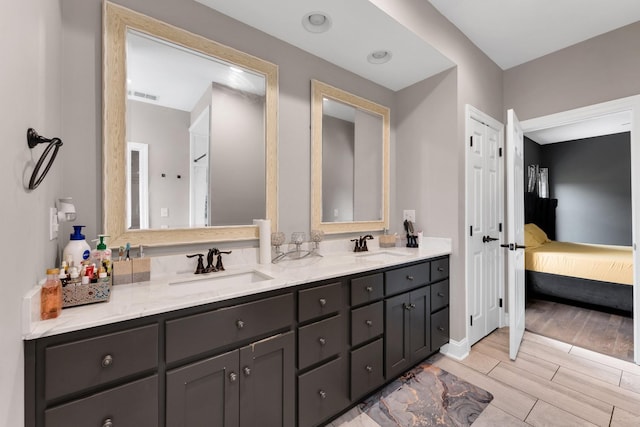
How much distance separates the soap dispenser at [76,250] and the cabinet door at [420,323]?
193 cm

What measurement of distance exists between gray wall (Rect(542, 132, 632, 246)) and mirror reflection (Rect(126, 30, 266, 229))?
658 cm

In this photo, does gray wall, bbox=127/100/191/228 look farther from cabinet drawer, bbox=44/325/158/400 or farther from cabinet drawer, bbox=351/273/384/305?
cabinet drawer, bbox=351/273/384/305

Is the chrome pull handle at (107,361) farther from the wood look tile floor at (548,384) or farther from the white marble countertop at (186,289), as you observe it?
the wood look tile floor at (548,384)

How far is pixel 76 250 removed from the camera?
1158mm

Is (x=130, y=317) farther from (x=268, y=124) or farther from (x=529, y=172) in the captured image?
(x=529, y=172)

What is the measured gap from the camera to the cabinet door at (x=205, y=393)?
1.05 m

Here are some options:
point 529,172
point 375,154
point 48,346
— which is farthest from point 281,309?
point 529,172

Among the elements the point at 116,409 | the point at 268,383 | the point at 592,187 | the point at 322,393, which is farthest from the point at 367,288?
the point at 592,187

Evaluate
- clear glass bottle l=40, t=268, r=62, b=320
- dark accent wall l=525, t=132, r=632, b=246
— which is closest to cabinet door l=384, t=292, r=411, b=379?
clear glass bottle l=40, t=268, r=62, b=320

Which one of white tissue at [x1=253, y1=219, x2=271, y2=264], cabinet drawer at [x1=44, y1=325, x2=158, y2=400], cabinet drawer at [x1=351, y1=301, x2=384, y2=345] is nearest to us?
cabinet drawer at [x1=44, y1=325, x2=158, y2=400]

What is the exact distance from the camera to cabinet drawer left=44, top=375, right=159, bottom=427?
2.83 ft

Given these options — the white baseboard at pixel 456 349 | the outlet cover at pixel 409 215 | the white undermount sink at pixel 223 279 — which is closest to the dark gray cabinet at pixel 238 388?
the white undermount sink at pixel 223 279

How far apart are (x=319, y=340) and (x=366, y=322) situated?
37cm

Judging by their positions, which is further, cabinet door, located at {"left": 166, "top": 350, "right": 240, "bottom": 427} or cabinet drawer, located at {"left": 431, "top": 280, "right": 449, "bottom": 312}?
cabinet drawer, located at {"left": 431, "top": 280, "right": 449, "bottom": 312}
